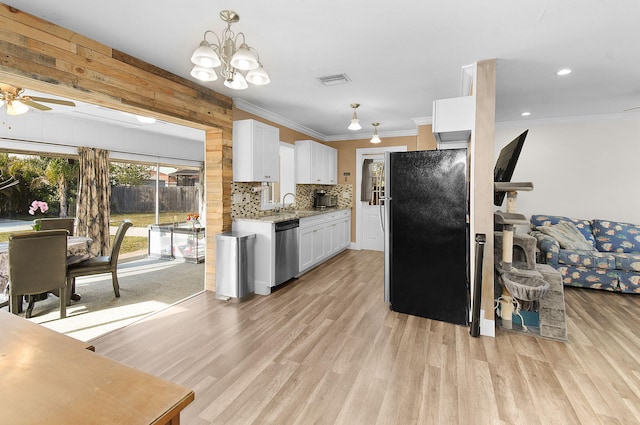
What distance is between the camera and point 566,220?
15.2ft

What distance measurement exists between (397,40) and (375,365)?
263 cm

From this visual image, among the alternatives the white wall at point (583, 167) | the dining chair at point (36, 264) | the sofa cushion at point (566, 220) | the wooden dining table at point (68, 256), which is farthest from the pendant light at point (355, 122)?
the wooden dining table at point (68, 256)

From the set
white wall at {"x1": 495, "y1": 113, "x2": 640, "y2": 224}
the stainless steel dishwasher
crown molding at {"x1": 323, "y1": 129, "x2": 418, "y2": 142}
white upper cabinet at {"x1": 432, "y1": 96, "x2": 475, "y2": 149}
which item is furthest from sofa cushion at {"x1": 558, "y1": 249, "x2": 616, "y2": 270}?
the stainless steel dishwasher

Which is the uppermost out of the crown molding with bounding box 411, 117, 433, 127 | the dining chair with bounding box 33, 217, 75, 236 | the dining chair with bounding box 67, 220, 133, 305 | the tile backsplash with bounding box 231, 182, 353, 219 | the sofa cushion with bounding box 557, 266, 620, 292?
the crown molding with bounding box 411, 117, 433, 127

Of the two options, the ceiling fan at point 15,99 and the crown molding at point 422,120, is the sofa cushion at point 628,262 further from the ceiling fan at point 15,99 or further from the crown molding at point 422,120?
the ceiling fan at point 15,99

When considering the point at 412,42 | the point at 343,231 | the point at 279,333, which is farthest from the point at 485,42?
the point at 343,231

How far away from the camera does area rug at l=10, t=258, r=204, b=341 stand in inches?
117

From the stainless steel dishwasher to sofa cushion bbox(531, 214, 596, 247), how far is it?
12.7 ft

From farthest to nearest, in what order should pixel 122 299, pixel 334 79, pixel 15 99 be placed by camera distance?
pixel 122 299
pixel 334 79
pixel 15 99

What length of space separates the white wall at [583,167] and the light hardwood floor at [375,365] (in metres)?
1.99

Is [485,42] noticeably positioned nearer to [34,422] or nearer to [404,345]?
[404,345]

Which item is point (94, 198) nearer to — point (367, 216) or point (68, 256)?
point (68, 256)

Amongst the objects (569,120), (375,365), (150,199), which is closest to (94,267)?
(150,199)

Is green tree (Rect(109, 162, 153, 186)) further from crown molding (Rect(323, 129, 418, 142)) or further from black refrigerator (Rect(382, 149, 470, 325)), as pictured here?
black refrigerator (Rect(382, 149, 470, 325))
